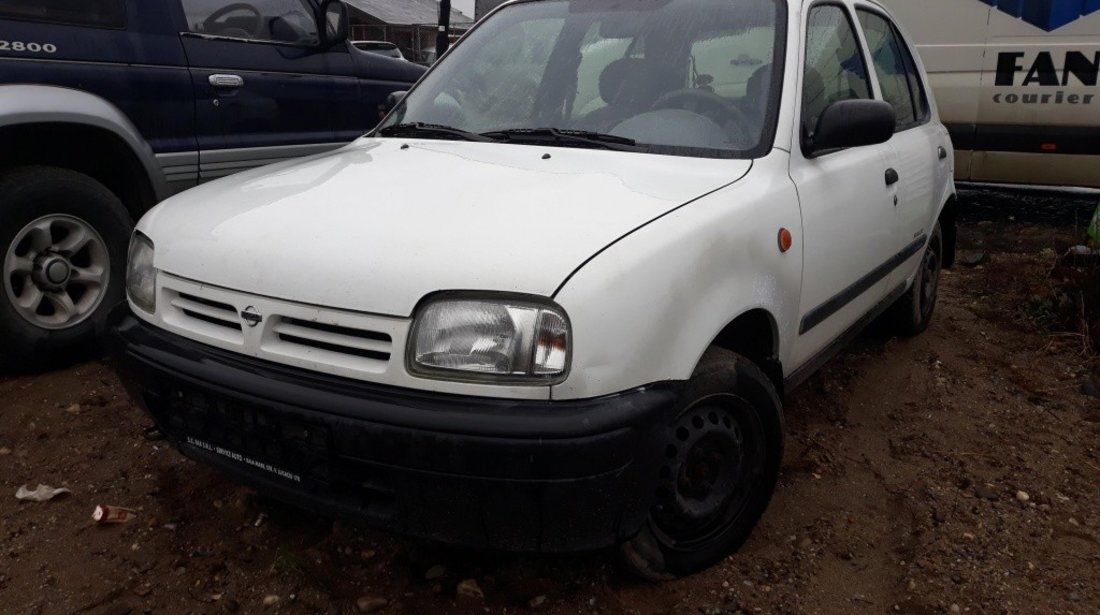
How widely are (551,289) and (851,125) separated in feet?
4.61

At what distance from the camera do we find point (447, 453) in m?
1.83

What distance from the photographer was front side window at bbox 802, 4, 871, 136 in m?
2.90

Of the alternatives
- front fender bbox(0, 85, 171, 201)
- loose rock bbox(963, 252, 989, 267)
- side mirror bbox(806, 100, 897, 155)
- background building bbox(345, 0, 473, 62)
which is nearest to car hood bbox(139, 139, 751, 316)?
side mirror bbox(806, 100, 897, 155)

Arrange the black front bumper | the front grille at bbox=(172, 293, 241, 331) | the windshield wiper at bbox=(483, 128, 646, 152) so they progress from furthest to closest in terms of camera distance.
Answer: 1. the windshield wiper at bbox=(483, 128, 646, 152)
2. the front grille at bbox=(172, 293, 241, 331)
3. the black front bumper

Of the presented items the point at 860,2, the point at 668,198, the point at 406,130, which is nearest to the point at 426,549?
the point at 668,198

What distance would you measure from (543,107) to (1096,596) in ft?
7.44

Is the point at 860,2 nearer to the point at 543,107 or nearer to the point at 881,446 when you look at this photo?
the point at 543,107

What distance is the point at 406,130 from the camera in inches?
124

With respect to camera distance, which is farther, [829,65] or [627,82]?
[829,65]

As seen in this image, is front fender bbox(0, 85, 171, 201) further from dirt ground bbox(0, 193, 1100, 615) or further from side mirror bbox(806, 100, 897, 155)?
side mirror bbox(806, 100, 897, 155)

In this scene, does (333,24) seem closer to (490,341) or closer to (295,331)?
(295,331)

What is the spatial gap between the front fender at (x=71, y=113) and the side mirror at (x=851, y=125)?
116 inches

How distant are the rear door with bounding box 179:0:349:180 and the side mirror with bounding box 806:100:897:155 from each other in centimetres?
293

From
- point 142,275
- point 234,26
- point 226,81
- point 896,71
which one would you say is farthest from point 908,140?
point 234,26
